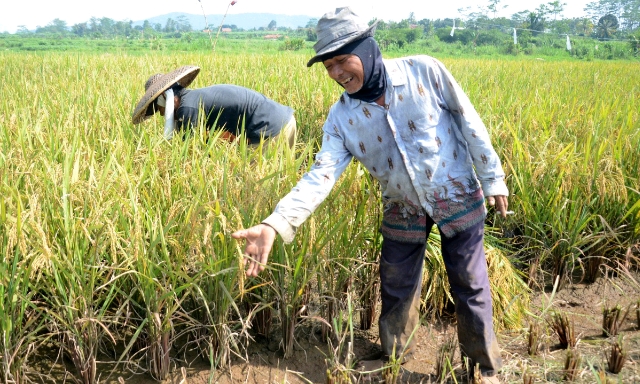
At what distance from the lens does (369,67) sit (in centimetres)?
186

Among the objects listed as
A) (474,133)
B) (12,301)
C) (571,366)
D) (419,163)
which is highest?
(474,133)

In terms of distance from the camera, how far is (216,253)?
79.6 inches

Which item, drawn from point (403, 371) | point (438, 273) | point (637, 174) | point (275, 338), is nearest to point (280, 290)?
point (275, 338)

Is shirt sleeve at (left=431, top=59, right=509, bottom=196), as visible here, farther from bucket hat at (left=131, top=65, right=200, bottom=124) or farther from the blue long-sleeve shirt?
bucket hat at (left=131, top=65, right=200, bottom=124)

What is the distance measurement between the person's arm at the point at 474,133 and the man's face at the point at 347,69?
27cm

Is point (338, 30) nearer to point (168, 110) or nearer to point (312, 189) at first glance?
point (312, 189)

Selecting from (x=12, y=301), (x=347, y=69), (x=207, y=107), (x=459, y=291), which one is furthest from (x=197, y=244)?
(x=207, y=107)

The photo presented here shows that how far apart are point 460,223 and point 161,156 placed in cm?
135

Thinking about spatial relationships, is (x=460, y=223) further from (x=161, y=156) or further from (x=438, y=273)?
(x=161, y=156)

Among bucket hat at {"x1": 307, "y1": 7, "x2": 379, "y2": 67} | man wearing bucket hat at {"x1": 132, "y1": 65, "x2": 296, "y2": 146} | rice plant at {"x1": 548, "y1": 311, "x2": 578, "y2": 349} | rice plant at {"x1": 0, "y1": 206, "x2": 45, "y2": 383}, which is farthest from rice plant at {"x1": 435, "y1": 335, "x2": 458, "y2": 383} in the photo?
man wearing bucket hat at {"x1": 132, "y1": 65, "x2": 296, "y2": 146}

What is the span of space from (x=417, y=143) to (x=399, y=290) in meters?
0.57

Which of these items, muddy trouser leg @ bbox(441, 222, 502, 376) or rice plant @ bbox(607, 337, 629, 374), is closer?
muddy trouser leg @ bbox(441, 222, 502, 376)

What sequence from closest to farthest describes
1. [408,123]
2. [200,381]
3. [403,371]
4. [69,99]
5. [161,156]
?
1. [408,123]
2. [200,381]
3. [403,371]
4. [161,156]
5. [69,99]

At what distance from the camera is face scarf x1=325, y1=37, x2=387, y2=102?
5.94ft
